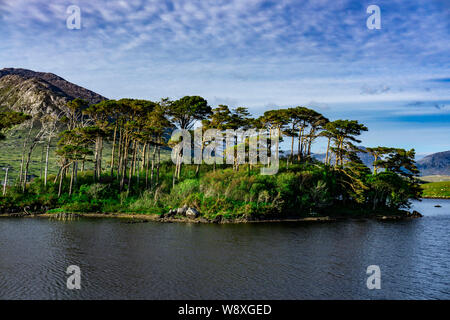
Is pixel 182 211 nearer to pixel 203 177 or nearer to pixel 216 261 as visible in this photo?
pixel 203 177

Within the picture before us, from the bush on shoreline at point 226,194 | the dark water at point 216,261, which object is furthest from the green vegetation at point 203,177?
the dark water at point 216,261

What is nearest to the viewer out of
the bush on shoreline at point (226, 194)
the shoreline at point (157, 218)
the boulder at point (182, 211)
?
the shoreline at point (157, 218)

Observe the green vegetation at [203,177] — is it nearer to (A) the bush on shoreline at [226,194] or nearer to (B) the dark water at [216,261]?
(A) the bush on shoreline at [226,194]

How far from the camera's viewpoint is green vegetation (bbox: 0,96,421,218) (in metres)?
51.6

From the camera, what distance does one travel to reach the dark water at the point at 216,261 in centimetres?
2023

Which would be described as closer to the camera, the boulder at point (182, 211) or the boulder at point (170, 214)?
the boulder at point (170, 214)

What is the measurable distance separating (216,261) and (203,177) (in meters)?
31.7

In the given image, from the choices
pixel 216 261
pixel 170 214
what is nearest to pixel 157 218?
pixel 170 214

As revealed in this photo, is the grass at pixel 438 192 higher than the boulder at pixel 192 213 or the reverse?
higher

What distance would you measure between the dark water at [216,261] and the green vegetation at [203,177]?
9.34 metres

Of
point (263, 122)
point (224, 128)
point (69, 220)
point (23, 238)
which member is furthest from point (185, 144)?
point (23, 238)

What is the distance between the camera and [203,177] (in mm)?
57688

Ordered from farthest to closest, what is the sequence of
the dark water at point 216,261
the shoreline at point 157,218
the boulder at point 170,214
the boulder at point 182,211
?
the boulder at point 182,211 < the boulder at point 170,214 < the shoreline at point 157,218 < the dark water at point 216,261
